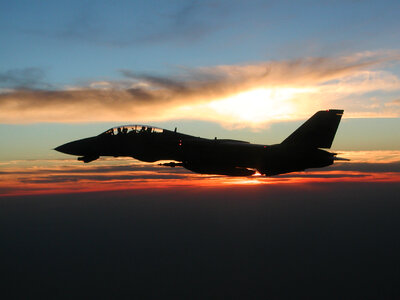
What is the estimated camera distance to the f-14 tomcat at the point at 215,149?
2823cm

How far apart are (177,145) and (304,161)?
10920 mm

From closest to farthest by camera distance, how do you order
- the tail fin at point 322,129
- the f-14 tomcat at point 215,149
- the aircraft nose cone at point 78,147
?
the aircraft nose cone at point 78,147, the f-14 tomcat at point 215,149, the tail fin at point 322,129

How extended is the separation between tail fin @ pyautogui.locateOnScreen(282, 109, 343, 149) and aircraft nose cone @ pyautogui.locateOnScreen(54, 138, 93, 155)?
59.9 ft

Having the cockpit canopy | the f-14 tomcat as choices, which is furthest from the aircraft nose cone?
the cockpit canopy

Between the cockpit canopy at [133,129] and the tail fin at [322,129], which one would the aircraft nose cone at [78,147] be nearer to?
the cockpit canopy at [133,129]

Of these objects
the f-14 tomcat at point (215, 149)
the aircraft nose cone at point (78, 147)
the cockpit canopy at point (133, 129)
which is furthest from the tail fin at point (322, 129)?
the aircraft nose cone at point (78, 147)

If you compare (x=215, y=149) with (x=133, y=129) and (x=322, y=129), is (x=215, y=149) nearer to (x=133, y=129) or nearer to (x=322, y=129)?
(x=133, y=129)

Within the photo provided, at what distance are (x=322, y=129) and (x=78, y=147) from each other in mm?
20902

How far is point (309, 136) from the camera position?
28.8 m

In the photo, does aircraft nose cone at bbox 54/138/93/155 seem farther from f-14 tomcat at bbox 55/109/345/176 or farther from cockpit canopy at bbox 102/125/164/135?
cockpit canopy at bbox 102/125/164/135

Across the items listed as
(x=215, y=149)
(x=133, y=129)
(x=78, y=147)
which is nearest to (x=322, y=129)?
(x=215, y=149)

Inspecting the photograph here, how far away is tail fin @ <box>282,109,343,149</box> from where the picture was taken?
28672mm

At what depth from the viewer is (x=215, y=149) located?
28.3 m

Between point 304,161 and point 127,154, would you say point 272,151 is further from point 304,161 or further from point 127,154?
point 127,154
